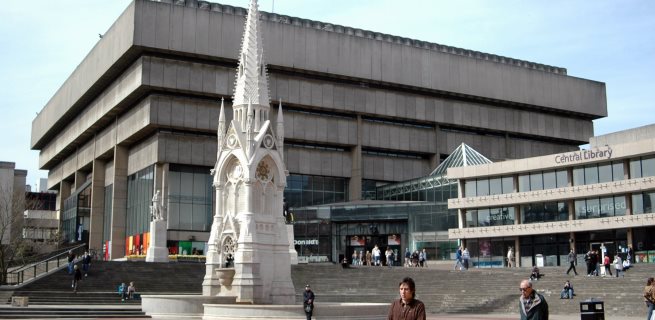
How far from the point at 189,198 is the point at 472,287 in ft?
136

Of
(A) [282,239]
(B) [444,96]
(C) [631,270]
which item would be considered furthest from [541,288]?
(B) [444,96]

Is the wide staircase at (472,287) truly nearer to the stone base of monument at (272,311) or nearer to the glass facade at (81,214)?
the stone base of monument at (272,311)

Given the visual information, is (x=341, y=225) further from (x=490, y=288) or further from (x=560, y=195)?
(x=490, y=288)

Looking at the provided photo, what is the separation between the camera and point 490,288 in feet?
152

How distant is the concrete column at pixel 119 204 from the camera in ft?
288

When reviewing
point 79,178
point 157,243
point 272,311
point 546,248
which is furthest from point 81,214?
point 272,311

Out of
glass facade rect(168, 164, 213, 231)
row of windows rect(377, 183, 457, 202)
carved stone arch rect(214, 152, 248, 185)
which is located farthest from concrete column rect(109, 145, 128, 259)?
carved stone arch rect(214, 152, 248, 185)

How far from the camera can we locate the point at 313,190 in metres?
88.8

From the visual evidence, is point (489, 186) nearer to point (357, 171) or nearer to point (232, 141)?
point (357, 171)

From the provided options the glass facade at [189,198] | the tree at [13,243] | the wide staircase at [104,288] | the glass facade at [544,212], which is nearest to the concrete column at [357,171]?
the glass facade at [189,198]

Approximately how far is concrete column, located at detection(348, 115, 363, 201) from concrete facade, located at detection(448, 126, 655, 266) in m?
20.9

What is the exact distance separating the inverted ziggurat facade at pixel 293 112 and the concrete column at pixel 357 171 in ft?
0.55

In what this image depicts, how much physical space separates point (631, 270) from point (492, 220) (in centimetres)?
2029

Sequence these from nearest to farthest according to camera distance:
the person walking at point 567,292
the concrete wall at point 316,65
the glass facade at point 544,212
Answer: the person walking at point 567,292 < the glass facade at point 544,212 < the concrete wall at point 316,65
